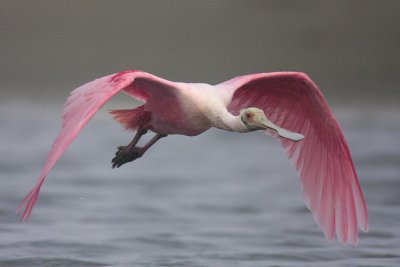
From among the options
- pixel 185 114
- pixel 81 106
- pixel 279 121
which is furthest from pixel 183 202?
pixel 81 106

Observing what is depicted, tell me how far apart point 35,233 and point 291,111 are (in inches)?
141

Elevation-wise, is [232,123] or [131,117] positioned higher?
[131,117]

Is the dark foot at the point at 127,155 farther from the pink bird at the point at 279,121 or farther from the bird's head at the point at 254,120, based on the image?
the bird's head at the point at 254,120

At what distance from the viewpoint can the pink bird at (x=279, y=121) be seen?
696 cm

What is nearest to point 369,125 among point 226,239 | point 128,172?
point 128,172

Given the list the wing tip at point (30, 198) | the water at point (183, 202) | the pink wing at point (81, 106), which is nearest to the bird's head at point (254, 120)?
the pink wing at point (81, 106)

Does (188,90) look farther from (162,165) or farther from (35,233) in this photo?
(162,165)

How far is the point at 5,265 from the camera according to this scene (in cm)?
906

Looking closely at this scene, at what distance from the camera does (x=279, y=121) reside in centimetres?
801

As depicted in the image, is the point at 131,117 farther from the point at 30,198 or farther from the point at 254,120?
the point at 30,198

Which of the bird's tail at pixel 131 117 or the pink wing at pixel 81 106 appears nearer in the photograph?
the pink wing at pixel 81 106

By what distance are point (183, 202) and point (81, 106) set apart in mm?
7283

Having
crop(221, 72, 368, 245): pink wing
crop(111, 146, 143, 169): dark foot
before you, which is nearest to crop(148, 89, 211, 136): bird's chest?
crop(111, 146, 143, 169): dark foot

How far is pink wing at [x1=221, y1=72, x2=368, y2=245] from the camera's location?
7844 mm
